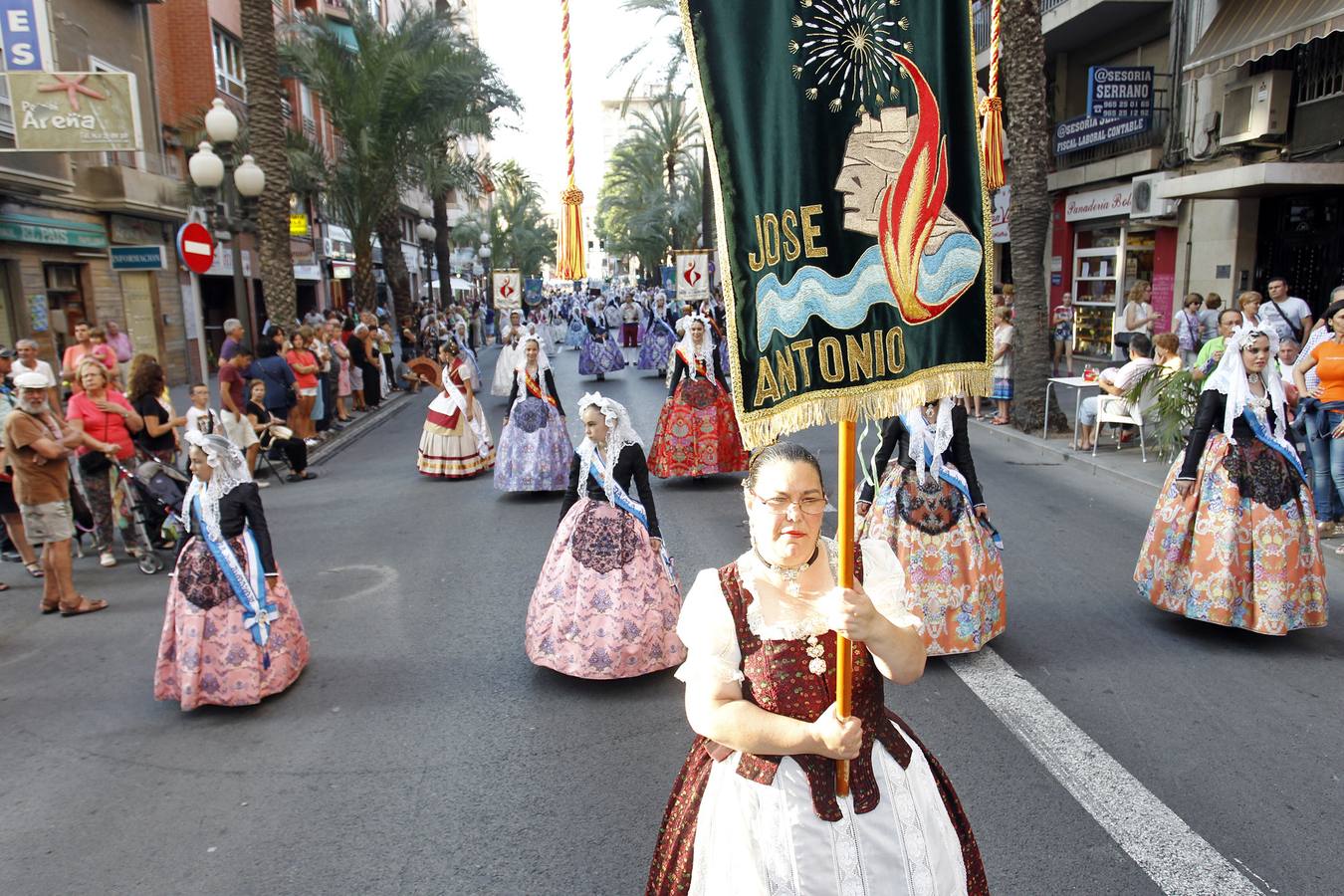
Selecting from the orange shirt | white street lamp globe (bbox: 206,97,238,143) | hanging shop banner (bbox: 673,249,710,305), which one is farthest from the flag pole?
hanging shop banner (bbox: 673,249,710,305)

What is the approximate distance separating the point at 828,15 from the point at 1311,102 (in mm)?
16533

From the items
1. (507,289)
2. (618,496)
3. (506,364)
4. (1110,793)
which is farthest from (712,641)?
(507,289)

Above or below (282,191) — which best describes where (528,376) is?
below

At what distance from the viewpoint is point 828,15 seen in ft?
7.58

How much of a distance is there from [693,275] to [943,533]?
1683 centimetres

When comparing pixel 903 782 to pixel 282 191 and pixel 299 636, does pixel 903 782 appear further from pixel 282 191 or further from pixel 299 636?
pixel 282 191

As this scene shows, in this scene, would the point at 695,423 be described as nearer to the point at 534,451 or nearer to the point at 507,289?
the point at 534,451

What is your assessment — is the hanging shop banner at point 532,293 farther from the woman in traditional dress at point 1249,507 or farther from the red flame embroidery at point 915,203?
the red flame embroidery at point 915,203

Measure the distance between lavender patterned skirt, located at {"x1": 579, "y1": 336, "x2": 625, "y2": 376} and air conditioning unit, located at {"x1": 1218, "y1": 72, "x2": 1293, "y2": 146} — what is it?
13.6m

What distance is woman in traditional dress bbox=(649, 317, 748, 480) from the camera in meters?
11.2

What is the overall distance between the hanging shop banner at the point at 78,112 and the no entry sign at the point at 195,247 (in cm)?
104

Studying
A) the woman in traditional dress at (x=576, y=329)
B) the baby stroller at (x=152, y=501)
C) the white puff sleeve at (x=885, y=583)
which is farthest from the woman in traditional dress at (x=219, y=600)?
the woman in traditional dress at (x=576, y=329)

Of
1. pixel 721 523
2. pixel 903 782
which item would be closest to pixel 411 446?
pixel 721 523

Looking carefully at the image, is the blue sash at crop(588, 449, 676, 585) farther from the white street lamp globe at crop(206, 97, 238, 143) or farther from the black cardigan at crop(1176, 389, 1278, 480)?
the white street lamp globe at crop(206, 97, 238, 143)
